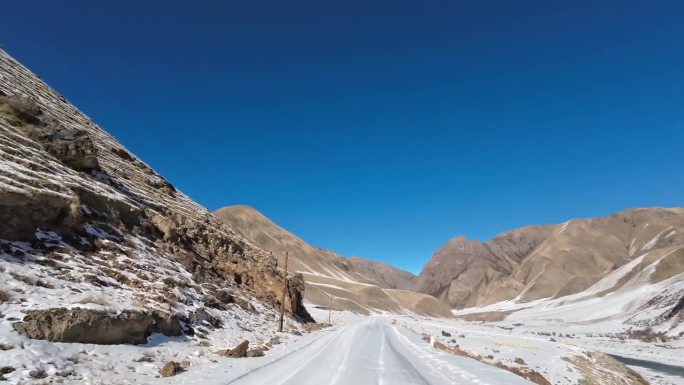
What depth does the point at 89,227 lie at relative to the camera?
21.4 meters

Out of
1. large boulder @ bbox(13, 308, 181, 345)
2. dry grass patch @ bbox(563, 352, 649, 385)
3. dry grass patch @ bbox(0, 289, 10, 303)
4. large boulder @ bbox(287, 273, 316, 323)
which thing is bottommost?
dry grass patch @ bbox(563, 352, 649, 385)

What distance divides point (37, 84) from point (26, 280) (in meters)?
32.2

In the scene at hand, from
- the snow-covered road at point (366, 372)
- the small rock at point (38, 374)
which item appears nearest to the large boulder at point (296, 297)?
the snow-covered road at point (366, 372)

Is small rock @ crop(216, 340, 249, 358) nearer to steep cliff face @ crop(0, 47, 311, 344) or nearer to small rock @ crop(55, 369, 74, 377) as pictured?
steep cliff face @ crop(0, 47, 311, 344)

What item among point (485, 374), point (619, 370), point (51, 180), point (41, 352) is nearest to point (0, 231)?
point (51, 180)

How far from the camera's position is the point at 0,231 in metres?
15.2

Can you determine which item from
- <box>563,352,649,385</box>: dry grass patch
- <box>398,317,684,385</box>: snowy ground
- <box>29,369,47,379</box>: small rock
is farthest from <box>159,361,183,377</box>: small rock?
<box>563,352,649,385</box>: dry grass patch

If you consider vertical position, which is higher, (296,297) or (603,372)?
(296,297)

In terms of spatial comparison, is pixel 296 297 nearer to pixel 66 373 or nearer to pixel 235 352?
pixel 235 352

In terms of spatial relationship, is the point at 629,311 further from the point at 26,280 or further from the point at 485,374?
the point at 26,280

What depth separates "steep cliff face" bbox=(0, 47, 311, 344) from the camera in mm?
15859

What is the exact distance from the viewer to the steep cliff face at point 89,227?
15.9 metres

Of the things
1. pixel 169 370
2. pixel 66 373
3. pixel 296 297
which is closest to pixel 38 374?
pixel 66 373

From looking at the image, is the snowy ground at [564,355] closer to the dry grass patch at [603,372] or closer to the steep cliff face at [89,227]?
the dry grass patch at [603,372]
